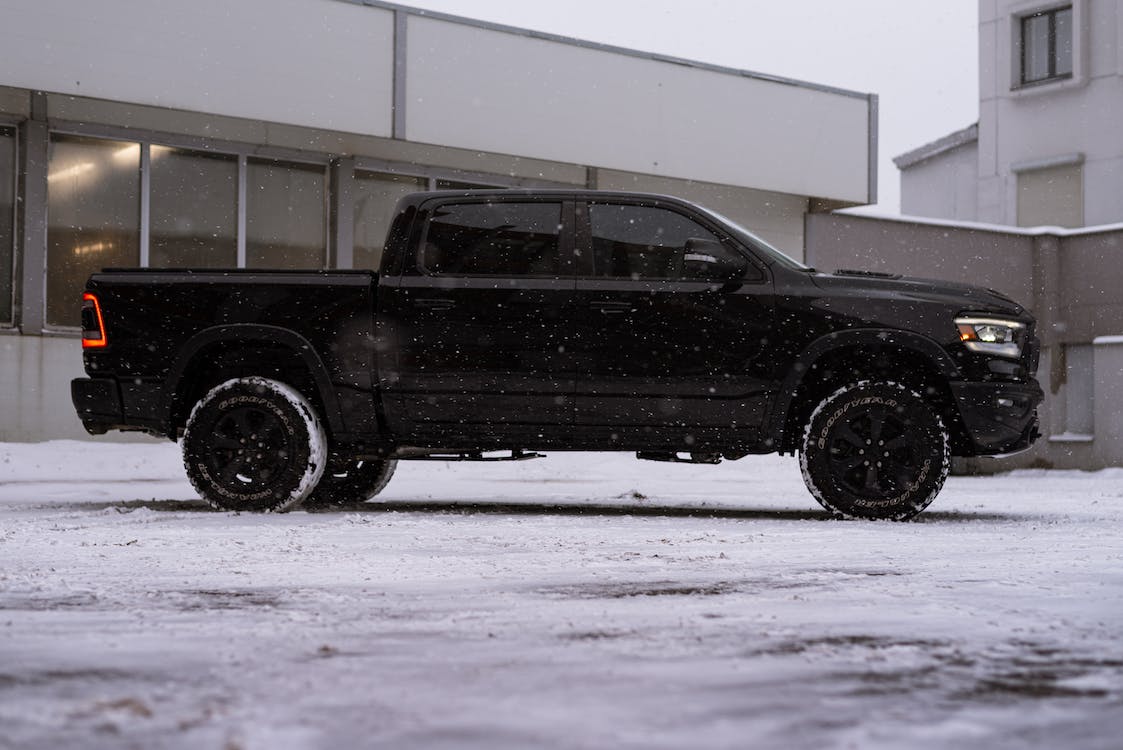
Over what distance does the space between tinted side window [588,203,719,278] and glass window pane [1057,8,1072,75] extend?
2423 cm

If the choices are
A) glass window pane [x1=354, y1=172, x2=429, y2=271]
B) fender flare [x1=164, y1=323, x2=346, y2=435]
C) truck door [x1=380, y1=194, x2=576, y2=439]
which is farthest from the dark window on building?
fender flare [x1=164, y1=323, x2=346, y2=435]

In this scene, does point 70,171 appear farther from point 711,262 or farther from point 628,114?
point 711,262

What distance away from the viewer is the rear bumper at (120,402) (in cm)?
859

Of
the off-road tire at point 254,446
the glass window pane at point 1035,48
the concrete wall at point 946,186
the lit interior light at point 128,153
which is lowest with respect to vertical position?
the off-road tire at point 254,446

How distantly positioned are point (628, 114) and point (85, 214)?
7443 millimetres

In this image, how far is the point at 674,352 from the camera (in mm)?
8320

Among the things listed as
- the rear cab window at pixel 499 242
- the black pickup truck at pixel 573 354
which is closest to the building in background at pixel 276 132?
the black pickup truck at pixel 573 354

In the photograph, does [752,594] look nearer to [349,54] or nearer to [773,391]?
[773,391]

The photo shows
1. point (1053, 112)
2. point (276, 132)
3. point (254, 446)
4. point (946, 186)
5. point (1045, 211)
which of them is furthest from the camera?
point (946, 186)

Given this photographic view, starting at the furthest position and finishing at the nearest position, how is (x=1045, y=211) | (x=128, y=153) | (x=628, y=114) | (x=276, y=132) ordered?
(x=1045, y=211) → (x=628, y=114) → (x=276, y=132) → (x=128, y=153)

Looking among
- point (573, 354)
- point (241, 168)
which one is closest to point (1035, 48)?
point (241, 168)

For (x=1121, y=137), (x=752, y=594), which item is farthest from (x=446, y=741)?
(x=1121, y=137)

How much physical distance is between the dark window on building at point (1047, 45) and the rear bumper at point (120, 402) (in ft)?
84.7

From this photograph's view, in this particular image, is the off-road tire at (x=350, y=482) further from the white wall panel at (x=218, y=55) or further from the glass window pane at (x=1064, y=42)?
the glass window pane at (x=1064, y=42)
